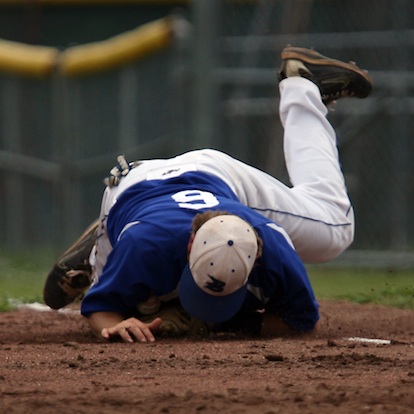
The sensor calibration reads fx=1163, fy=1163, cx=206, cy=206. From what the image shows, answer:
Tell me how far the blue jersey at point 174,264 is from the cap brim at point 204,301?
0.12m

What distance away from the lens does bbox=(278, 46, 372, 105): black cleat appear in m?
6.21

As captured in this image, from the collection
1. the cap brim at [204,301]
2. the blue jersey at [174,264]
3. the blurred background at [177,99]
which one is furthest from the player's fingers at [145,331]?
the blurred background at [177,99]

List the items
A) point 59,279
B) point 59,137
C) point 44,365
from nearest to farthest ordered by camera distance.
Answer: point 44,365 → point 59,279 → point 59,137

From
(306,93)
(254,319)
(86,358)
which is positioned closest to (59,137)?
(306,93)

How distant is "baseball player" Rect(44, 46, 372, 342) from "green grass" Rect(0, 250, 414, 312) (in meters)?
1.44

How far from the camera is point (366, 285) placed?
28.6ft

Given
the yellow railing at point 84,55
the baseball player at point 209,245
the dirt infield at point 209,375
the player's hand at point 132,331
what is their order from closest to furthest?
the dirt infield at point 209,375 < the baseball player at point 209,245 < the player's hand at point 132,331 < the yellow railing at point 84,55

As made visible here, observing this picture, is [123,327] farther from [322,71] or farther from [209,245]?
[322,71]

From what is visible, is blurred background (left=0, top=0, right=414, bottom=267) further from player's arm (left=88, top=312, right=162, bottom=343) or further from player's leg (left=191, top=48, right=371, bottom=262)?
player's arm (left=88, top=312, right=162, bottom=343)

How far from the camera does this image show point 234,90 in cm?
1100

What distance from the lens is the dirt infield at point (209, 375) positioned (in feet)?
10.1

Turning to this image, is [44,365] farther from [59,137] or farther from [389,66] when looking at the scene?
[59,137]

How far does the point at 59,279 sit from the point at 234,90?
5.66m

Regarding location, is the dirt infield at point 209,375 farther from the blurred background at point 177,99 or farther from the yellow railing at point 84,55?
the yellow railing at point 84,55
